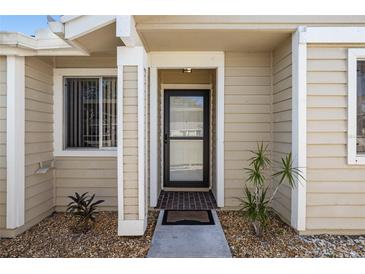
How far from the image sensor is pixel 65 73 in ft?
15.7

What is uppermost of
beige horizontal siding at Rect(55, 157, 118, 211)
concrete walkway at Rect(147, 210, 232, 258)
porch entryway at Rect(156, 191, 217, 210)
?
beige horizontal siding at Rect(55, 157, 118, 211)

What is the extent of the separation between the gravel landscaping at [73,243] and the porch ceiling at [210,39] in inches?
102

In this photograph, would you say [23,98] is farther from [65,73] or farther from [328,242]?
[328,242]

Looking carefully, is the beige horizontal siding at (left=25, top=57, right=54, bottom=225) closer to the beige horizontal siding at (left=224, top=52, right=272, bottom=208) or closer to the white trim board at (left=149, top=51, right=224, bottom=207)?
the white trim board at (left=149, top=51, right=224, bottom=207)

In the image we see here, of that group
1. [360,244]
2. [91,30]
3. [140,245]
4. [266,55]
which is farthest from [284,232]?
[91,30]

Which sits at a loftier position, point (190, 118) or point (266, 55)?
point (266, 55)

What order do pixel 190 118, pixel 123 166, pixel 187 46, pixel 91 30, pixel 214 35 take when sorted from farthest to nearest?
pixel 190 118 → pixel 187 46 → pixel 214 35 → pixel 123 166 → pixel 91 30

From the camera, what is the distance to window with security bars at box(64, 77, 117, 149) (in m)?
4.83

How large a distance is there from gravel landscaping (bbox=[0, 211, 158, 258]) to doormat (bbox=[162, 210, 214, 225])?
23 cm

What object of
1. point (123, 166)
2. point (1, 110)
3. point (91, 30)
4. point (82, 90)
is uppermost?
point (91, 30)

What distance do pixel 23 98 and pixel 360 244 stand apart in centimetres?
465

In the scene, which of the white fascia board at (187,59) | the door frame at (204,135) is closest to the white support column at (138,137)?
the white fascia board at (187,59)

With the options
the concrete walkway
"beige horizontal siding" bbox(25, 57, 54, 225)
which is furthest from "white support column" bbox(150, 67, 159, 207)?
"beige horizontal siding" bbox(25, 57, 54, 225)

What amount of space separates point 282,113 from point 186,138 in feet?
7.57
